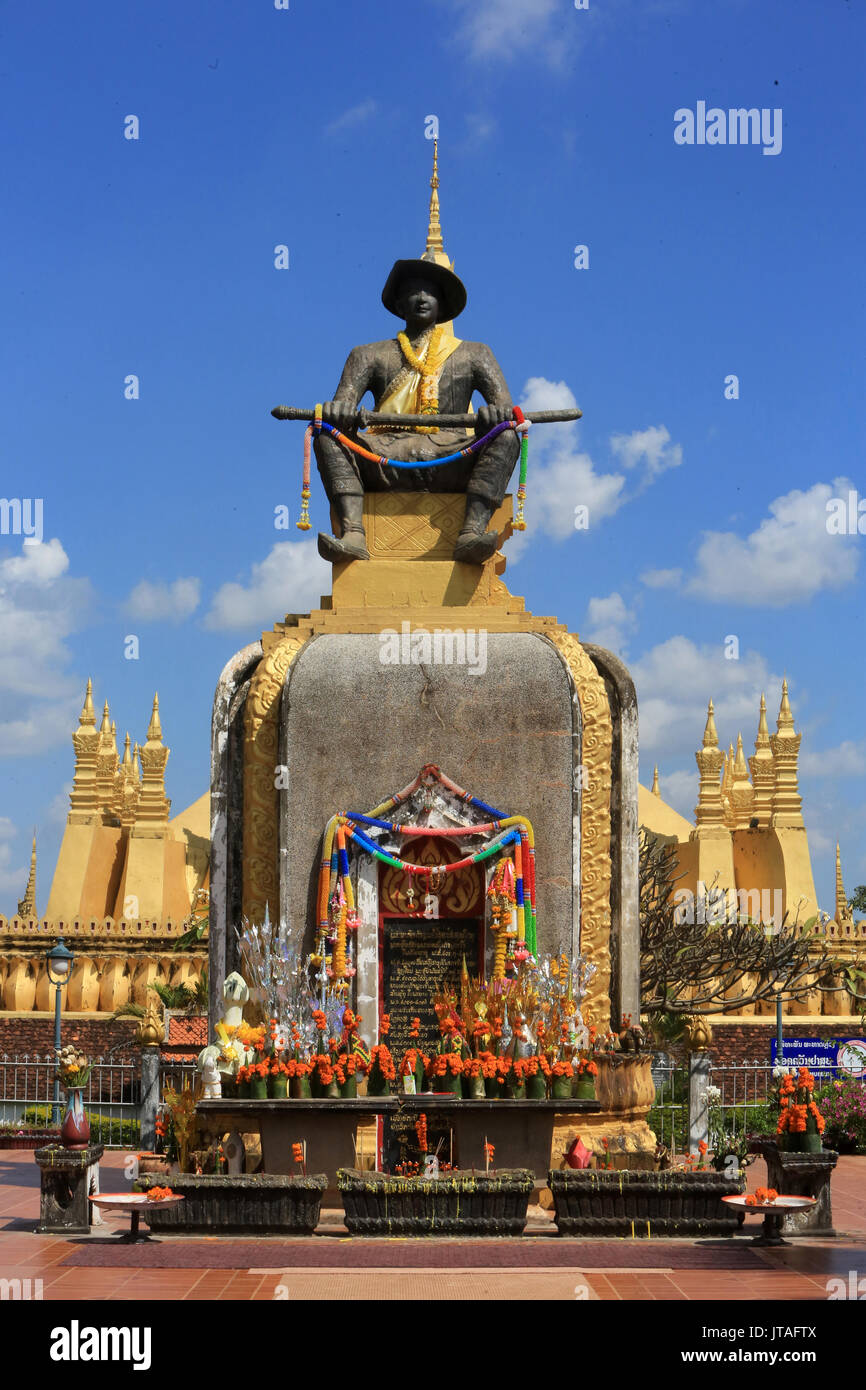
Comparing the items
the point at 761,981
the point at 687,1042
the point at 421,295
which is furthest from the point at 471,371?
the point at 761,981

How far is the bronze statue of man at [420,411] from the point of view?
57.6 ft

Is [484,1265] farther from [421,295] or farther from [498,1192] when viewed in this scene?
[421,295]

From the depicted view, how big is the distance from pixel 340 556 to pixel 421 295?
3161mm

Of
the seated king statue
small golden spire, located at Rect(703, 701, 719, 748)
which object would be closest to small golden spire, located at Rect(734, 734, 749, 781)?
small golden spire, located at Rect(703, 701, 719, 748)

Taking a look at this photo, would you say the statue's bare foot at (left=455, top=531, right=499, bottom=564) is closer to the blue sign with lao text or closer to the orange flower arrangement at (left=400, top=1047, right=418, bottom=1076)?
the orange flower arrangement at (left=400, top=1047, right=418, bottom=1076)

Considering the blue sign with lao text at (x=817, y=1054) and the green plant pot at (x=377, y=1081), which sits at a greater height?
the green plant pot at (x=377, y=1081)

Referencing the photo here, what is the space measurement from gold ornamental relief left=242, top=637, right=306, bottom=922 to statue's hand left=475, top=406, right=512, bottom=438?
11.1 ft

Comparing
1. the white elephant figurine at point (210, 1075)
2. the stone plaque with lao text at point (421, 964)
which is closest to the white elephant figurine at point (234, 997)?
the white elephant figurine at point (210, 1075)

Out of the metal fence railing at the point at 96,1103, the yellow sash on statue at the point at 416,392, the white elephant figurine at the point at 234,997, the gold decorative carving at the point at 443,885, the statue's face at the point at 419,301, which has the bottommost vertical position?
the metal fence railing at the point at 96,1103

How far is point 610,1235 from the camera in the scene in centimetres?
1232

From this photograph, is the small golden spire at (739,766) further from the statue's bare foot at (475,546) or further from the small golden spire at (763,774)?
the statue's bare foot at (475,546)

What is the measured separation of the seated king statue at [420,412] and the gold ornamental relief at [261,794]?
184 cm

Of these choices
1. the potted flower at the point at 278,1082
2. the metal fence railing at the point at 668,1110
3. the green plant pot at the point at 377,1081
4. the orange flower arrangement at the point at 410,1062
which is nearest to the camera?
the potted flower at the point at 278,1082

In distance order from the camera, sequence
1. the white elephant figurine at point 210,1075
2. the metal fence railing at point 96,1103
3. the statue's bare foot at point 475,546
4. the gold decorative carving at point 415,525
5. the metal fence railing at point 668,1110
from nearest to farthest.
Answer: the white elephant figurine at point 210,1075 → the statue's bare foot at point 475,546 → the gold decorative carving at point 415,525 → the metal fence railing at point 668,1110 → the metal fence railing at point 96,1103
